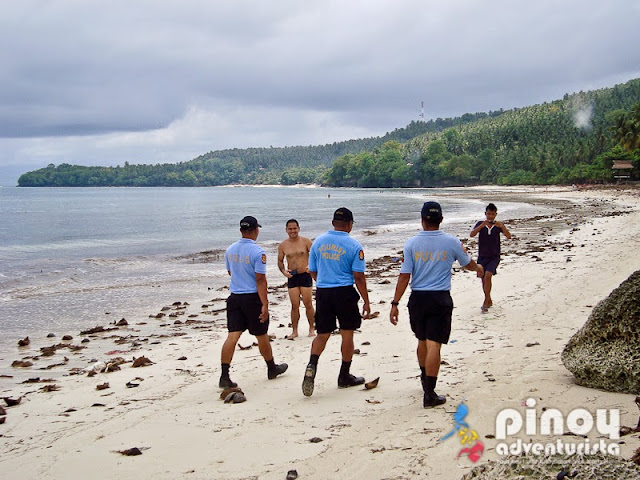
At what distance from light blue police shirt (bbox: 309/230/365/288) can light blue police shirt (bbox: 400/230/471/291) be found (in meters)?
0.70

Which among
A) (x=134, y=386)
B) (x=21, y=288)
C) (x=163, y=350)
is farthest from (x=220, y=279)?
(x=134, y=386)

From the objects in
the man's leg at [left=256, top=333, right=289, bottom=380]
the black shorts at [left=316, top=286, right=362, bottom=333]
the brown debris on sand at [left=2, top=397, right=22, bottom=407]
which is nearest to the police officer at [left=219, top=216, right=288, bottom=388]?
the man's leg at [left=256, top=333, right=289, bottom=380]

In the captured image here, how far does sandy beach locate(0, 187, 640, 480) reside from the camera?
15.3 ft

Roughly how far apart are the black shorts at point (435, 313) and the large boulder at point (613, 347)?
4.24 feet

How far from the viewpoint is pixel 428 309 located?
5.85 metres

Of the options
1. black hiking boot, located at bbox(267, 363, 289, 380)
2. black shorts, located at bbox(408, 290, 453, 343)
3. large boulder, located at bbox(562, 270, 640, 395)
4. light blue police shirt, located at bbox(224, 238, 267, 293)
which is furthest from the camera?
black hiking boot, located at bbox(267, 363, 289, 380)

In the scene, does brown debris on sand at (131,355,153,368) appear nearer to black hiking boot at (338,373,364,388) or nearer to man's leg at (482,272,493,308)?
black hiking boot at (338,373,364,388)

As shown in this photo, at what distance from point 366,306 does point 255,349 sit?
305cm

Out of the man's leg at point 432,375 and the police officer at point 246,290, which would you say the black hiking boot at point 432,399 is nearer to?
the man's leg at point 432,375

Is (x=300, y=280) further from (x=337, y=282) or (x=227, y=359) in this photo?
(x=337, y=282)

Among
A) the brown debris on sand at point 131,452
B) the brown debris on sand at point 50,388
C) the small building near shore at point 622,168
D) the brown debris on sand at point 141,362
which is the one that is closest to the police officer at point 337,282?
the brown debris on sand at point 131,452

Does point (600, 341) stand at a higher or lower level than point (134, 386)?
higher

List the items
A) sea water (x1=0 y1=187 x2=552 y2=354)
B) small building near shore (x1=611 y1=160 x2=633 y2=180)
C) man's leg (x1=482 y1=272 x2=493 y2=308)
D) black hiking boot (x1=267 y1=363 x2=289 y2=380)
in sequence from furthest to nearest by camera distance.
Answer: small building near shore (x1=611 y1=160 x2=633 y2=180)
sea water (x1=0 y1=187 x2=552 y2=354)
man's leg (x1=482 y1=272 x2=493 y2=308)
black hiking boot (x1=267 y1=363 x2=289 y2=380)

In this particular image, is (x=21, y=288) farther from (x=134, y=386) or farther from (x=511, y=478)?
(x=511, y=478)
